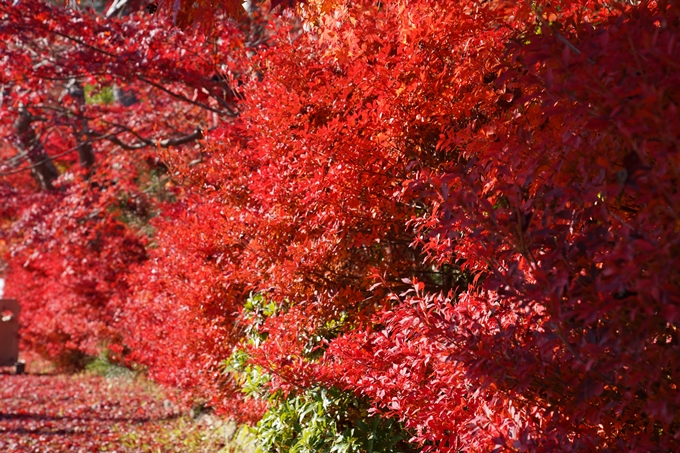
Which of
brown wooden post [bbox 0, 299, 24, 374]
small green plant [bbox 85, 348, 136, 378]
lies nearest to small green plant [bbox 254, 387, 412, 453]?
small green plant [bbox 85, 348, 136, 378]

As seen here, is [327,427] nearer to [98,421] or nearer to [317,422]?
[317,422]

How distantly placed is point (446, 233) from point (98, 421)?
9.78 meters

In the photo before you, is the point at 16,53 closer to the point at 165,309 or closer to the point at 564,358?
the point at 165,309

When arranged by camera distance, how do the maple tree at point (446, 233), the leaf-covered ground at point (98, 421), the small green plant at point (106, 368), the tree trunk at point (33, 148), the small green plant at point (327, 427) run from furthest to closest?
the tree trunk at point (33, 148) → the small green plant at point (106, 368) → the leaf-covered ground at point (98, 421) → the small green plant at point (327, 427) → the maple tree at point (446, 233)

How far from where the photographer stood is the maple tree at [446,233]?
2.06 m

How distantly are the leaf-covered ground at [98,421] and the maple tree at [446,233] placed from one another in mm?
1294

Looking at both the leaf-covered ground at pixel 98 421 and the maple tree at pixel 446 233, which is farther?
the leaf-covered ground at pixel 98 421

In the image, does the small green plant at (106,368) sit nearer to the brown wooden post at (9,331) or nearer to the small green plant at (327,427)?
the brown wooden post at (9,331)

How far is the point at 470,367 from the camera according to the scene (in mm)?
2578

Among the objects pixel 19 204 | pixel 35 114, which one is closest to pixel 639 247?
pixel 35 114

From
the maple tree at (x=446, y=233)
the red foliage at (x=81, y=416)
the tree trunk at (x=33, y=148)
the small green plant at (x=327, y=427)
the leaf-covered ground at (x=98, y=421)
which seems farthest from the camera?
the tree trunk at (x=33, y=148)

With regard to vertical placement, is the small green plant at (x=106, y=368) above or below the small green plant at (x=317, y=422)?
below

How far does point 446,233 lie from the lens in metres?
2.64

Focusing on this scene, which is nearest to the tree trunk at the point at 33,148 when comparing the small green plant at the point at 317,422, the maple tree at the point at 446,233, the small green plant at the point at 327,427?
the maple tree at the point at 446,233
